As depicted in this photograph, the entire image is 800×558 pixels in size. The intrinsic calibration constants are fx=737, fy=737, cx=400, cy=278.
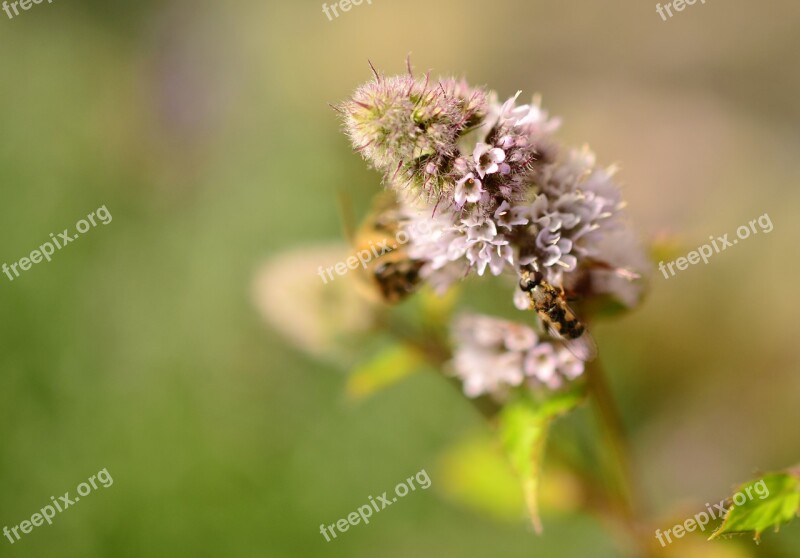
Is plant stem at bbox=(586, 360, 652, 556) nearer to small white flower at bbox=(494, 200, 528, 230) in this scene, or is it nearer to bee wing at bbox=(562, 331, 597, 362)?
bee wing at bbox=(562, 331, 597, 362)

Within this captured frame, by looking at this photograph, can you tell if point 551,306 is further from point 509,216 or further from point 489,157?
point 489,157

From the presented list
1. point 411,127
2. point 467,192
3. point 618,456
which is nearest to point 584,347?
point 467,192

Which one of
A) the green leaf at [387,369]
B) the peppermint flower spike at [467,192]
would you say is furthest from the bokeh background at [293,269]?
the peppermint flower spike at [467,192]

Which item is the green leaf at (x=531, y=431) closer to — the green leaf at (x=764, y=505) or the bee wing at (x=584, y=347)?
the bee wing at (x=584, y=347)

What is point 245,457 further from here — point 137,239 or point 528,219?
point 528,219

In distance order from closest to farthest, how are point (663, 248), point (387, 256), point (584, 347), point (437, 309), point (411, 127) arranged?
1. point (411, 127)
2. point (584, 347)
3. point (387, 256)
4. point (663, 248)
5. point (437, 309)
